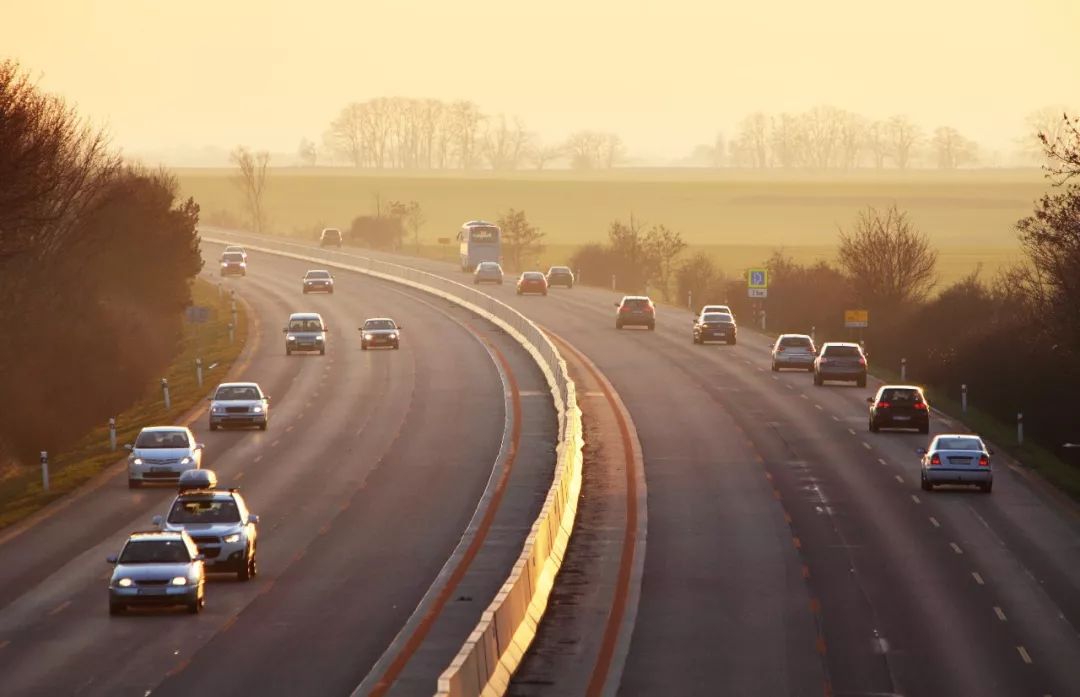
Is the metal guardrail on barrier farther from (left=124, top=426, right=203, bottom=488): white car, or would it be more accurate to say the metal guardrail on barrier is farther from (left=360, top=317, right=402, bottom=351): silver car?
(left=124, top=426, right=203, bottom=488): white car

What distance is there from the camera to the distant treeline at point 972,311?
62.8 metres

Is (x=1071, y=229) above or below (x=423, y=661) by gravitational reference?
above

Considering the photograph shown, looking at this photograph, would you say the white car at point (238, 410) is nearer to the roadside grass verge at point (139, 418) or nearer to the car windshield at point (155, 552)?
the roadside grass verge at point (139, 418)

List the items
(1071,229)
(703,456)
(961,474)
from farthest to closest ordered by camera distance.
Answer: (1071,229)
(703,456)
(961,474)

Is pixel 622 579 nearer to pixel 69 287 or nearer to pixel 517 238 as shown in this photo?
pixel 69 287

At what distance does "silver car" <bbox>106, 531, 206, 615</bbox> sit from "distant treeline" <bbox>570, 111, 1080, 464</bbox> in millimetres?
27890

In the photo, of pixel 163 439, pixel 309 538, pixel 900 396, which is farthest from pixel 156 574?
pixel 900 396

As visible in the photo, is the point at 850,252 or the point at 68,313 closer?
the point at 68,313

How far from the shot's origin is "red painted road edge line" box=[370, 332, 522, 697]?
25.5m

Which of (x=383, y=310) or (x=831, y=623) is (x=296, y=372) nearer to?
(x=383, y=310)

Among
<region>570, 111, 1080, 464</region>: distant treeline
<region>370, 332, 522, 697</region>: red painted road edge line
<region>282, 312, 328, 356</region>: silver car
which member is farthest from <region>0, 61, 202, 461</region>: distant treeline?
<region>570, 111, 1080, 464</region>: distant treeline

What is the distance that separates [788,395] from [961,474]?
74.3 feet

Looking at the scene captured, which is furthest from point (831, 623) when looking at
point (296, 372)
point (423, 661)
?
point (296, 372)

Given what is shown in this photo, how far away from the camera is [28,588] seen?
34438mm
